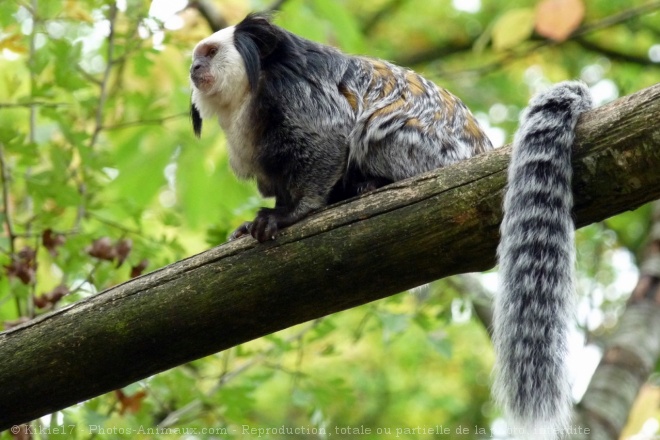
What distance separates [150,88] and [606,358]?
378 centimetres

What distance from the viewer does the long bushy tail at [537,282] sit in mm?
3080

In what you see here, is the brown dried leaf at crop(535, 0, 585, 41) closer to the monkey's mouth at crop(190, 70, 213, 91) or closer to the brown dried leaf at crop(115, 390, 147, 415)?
the monkey's mouth at crop(190, 70, 213, 91)

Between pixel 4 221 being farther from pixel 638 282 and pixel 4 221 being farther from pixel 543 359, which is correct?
pixel 638 282

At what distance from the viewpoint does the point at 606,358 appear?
18.2 ft

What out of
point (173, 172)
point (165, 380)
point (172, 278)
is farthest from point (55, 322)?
point (173, 172)

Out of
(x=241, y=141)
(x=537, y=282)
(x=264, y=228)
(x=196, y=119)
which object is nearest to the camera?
(x=537, y=282)

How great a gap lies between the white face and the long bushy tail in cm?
160

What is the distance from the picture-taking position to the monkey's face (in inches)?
171

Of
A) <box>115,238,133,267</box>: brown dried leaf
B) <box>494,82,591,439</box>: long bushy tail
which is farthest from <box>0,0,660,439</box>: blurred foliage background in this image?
<box>494,82,591,439</box>: long bushy tail

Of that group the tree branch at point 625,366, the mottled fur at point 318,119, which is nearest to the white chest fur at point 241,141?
the mottled fur at point 318,119

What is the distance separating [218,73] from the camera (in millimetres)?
4418

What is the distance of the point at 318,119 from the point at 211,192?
223 cm

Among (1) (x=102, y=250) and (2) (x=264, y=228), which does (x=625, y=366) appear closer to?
(2) (x=264, y=228)

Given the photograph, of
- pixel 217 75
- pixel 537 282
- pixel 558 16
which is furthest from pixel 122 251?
pixel 558 16
